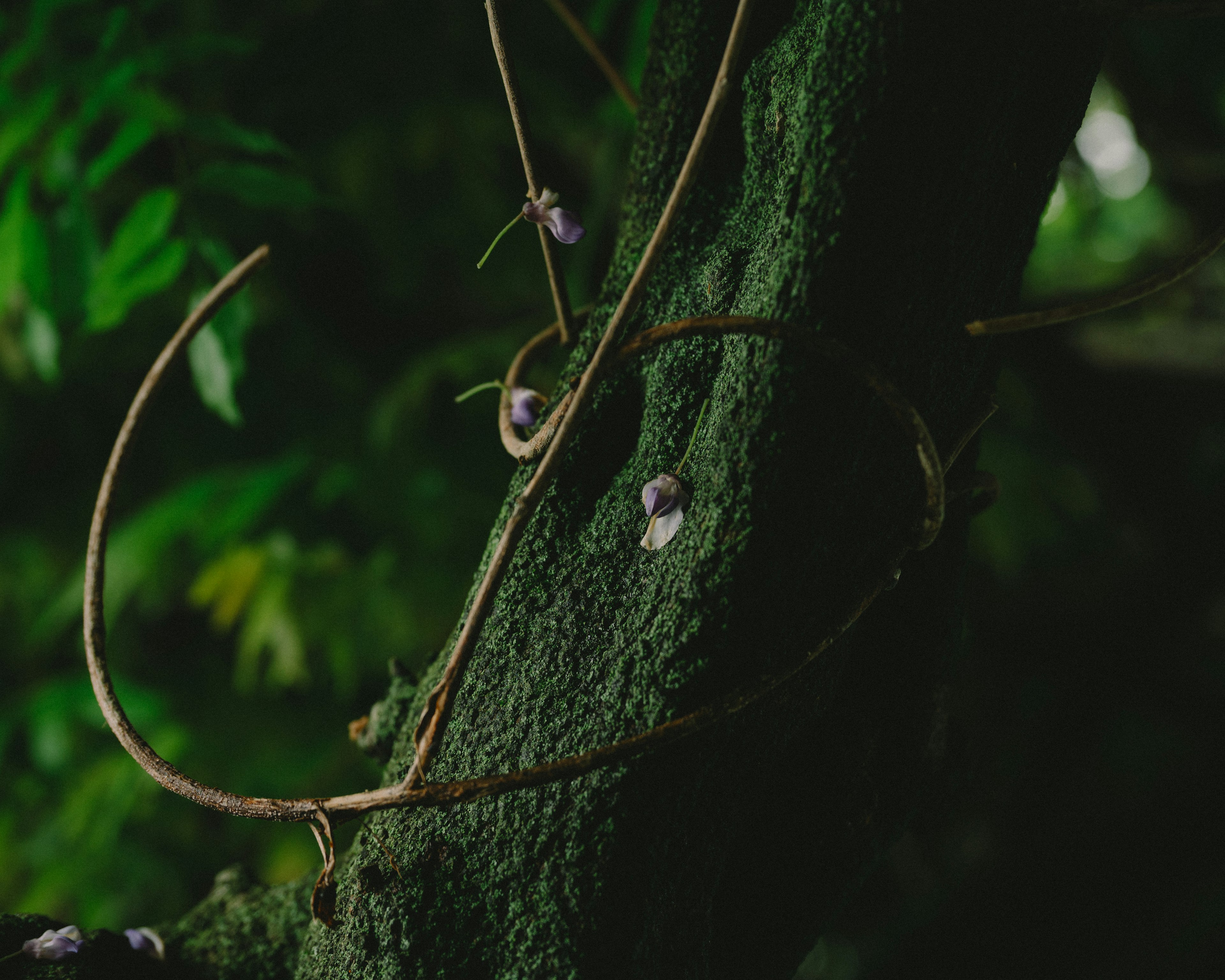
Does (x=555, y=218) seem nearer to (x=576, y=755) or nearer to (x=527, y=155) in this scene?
(x=527, y=155)

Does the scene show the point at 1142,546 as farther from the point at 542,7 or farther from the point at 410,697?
the point at 410,697

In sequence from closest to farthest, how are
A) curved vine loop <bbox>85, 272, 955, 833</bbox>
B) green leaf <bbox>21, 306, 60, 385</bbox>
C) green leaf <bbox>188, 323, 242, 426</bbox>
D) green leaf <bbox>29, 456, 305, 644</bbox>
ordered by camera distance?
curved vine loop <bbox>85, 272, 955, 833</bbox>, green leaf <bbox>188, 323, 242, 426</bbox>, green leaf <bbox>21, 306, 60, 385</bbox>, green leaf <bbox>29, 456, 305, 644</bbox>

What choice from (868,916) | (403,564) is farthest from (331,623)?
(868,916)

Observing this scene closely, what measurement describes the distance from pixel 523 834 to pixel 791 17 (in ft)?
1.44

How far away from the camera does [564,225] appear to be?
0.45 meters

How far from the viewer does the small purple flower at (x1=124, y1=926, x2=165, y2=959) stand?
52 cm

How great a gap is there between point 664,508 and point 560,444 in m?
0.07

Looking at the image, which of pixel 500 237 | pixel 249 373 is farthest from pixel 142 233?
pixel 249 373

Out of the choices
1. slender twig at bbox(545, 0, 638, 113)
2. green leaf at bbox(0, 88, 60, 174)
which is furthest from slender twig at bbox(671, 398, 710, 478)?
green leaf at bbox(0, 88, 60, 174)

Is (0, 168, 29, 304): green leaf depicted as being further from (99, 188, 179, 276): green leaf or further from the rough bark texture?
the rough bark texture

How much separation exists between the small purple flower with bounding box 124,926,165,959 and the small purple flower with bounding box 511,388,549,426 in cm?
41

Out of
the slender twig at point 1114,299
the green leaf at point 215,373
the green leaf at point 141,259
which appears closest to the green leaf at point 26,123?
the green leaf at point 141,259

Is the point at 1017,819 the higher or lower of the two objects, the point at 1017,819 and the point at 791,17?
the lower

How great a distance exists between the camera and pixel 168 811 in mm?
1868
